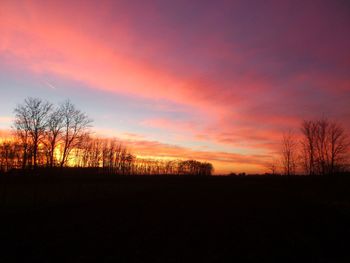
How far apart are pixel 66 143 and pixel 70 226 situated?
2030 inches

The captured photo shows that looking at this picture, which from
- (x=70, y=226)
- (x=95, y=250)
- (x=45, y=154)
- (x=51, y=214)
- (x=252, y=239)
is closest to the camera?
(x=95, y=250)

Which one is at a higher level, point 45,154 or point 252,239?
point 45,154

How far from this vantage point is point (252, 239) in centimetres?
1417

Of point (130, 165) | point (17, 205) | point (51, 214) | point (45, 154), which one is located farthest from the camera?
point (130, 165)

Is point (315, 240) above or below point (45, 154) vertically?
below

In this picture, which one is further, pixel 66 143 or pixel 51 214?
pixel 66 143

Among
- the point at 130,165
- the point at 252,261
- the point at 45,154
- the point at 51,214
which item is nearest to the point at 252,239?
the point at 252,261

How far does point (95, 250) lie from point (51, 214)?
9739 millimetres

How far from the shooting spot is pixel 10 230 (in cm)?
1494

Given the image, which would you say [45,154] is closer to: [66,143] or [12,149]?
[66,143]

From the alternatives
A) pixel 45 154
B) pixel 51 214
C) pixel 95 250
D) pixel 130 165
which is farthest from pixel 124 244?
pixel 130 165

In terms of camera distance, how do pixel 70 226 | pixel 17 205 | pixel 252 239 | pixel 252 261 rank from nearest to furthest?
pixel 252 261
pixel 252 239
pixel 70 226
pixel 17 205

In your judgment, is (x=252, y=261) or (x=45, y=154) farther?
(x=45, y=154)

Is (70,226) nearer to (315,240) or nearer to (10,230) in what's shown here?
(10,230)
